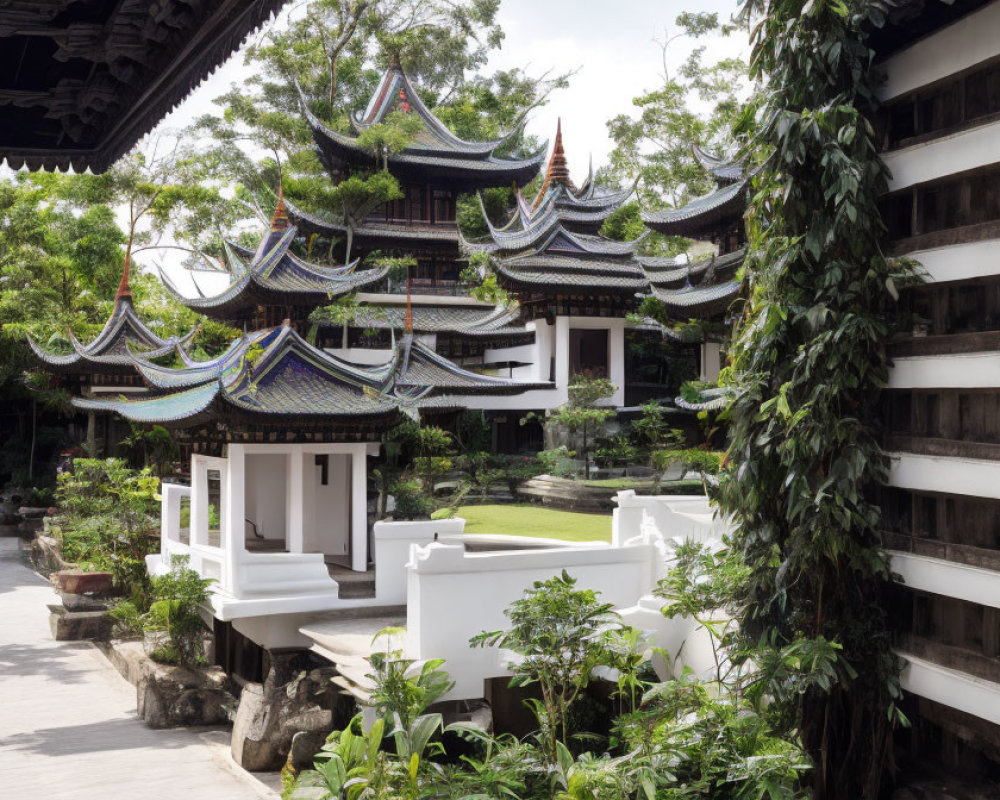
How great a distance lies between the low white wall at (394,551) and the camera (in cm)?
1335

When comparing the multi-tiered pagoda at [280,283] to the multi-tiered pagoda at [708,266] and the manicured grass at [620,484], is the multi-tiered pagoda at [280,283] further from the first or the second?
the multi-tiered pagoda at [708,266]

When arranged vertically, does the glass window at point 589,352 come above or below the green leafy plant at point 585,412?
above

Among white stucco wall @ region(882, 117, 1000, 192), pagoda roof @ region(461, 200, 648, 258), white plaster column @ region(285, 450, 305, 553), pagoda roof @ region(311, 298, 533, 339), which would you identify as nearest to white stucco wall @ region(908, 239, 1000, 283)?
white stucco wall @ region(882, 117, 1000, 192)

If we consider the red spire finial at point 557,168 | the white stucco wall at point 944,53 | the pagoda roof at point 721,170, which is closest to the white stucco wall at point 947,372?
the white stucco wall at point 944,53

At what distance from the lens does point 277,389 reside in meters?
14.1

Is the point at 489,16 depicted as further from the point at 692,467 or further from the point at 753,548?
the point at 753,548

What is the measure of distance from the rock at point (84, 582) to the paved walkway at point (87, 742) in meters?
0.86

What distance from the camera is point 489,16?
43406 millimetres

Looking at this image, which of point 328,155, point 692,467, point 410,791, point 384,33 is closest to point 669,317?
point 692,467

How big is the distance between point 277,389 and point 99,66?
9.75 meters

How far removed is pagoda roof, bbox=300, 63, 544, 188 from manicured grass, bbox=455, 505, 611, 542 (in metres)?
12.9

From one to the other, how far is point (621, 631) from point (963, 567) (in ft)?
8.93

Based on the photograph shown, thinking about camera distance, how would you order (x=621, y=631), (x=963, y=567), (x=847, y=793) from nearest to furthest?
(x=963, y=567), (x=847, y=793), (x=621, y=631)

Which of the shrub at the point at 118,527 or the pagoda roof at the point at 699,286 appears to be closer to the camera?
the shrub at the point at 118,527
